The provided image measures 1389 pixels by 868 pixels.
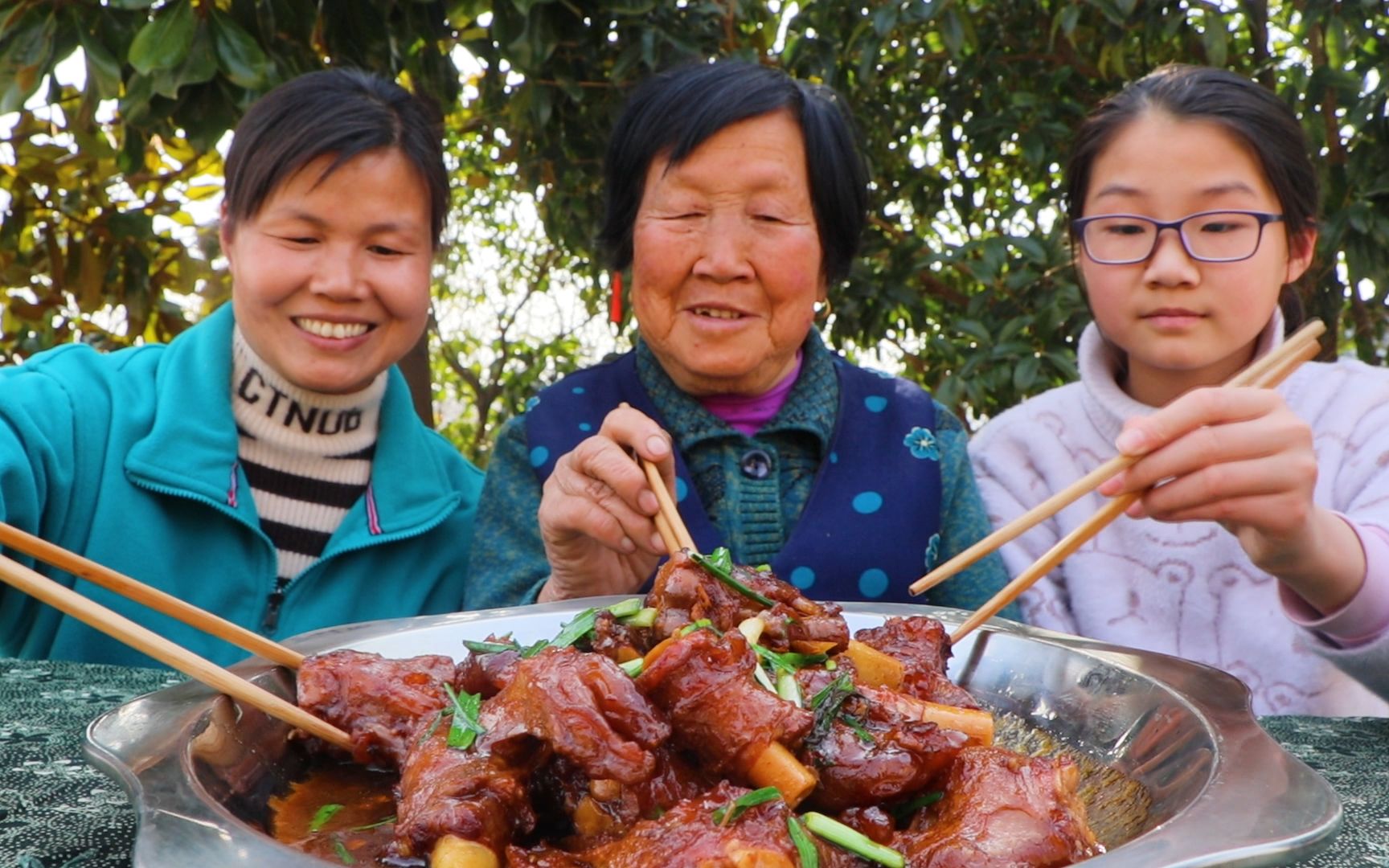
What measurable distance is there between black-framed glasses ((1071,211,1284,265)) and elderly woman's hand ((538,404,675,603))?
113cm

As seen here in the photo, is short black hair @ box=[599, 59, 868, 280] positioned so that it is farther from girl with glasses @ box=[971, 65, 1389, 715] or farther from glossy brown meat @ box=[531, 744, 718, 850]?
glossy brown meat @ box=[531, 744, 718, 850]

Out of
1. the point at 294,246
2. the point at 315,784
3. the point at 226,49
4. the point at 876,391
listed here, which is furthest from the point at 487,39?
the point at 315,784

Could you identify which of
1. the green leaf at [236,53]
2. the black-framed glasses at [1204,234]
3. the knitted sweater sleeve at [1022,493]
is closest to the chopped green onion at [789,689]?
the knitted sweater sleeve at [1022,493]

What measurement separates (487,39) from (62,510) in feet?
5.88

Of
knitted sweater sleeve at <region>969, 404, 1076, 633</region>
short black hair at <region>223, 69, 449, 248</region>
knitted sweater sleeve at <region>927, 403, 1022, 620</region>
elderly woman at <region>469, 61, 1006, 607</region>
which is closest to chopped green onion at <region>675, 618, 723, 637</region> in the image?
elderly woman at <region>469, 61, 1006, 607</region>

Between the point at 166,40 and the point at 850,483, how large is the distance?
1.77 meters

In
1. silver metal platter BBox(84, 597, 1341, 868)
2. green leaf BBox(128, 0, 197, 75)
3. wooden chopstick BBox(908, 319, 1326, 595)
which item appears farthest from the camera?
green leaf BBox(128, 0, 197, 75)

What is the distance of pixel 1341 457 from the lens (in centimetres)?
257

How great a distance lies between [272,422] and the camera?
2.71 m

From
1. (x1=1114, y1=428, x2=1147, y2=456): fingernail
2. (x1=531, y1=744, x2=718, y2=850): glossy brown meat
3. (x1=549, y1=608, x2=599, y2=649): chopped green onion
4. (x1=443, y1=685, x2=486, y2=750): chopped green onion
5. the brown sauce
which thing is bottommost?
the brown sauce

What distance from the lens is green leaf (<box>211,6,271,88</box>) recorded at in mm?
2566

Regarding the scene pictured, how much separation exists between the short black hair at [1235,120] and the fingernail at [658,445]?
134 cm

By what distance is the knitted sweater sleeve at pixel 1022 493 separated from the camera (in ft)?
8.68

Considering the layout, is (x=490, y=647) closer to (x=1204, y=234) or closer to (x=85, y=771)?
(x=85, y=771)
